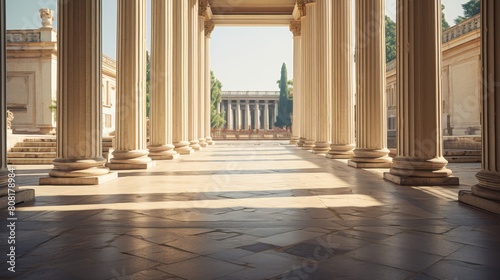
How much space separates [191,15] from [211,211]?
27.2 m

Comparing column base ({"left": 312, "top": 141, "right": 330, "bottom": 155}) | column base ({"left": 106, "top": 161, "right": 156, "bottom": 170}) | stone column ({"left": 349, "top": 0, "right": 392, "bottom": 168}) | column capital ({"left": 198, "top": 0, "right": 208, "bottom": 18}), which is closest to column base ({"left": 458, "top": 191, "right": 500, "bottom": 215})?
stone column ({"left": 349, "top": 0, "right": 392, "bottom": 168})

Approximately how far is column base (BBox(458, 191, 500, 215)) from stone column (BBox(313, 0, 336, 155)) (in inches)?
731

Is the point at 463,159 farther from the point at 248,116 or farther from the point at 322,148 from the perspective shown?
the point at 248,116

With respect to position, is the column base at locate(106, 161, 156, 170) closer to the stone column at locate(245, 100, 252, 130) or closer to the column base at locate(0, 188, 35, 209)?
the column base at locate(0, 188, 35, 209)

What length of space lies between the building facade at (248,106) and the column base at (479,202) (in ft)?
437

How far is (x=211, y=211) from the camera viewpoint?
862 cm

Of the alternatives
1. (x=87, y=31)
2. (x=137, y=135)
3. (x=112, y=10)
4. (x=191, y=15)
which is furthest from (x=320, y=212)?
(x=191, y=15)

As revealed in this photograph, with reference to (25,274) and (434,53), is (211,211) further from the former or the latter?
(434,53)

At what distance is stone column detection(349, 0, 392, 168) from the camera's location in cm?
1770

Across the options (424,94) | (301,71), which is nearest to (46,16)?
(301,71)

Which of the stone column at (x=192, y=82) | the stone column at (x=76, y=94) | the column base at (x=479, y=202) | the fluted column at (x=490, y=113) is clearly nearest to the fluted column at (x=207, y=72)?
the stone column at (x=192, y=82)

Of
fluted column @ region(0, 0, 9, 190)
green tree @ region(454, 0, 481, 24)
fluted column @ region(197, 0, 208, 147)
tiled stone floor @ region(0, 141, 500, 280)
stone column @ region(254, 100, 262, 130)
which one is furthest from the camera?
stone column @ region(254, 100, 262, 130)

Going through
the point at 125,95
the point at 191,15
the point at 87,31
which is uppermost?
the point at 191,15

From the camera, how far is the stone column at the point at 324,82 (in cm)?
2859
